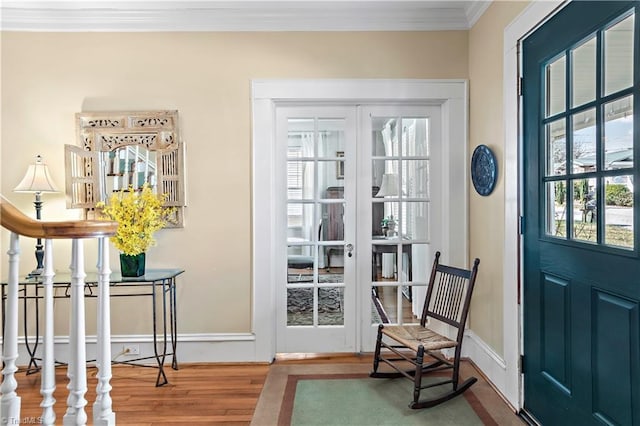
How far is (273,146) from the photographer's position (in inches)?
123

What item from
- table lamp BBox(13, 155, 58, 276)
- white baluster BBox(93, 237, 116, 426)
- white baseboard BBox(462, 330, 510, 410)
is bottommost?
white baseboard BBox(462, 330, 510, 410)

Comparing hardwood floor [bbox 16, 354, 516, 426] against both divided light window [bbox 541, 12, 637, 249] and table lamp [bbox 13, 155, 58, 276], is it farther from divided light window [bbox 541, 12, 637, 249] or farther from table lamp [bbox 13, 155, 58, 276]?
divided light window [bbox 541, 12, 637, 249]

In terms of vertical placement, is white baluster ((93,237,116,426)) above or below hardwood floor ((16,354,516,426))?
above

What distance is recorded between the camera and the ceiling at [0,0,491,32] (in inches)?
114

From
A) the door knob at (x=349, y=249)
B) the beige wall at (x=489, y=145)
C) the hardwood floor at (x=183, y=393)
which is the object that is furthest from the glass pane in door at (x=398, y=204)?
the hardwood floor at (x=183, y=393)

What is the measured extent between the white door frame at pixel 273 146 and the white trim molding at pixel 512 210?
0.63 meters

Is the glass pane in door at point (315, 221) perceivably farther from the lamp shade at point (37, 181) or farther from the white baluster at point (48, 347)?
the white baluster at point (48, 347)

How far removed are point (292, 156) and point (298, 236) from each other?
2.14ft

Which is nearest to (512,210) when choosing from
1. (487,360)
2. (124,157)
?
(487,360)

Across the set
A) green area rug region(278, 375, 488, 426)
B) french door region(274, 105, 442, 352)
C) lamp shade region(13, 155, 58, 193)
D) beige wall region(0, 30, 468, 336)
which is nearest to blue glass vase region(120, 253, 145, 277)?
beige wall region(0, 30, 468, 336)

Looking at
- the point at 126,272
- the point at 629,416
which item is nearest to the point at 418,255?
the point at 629,416

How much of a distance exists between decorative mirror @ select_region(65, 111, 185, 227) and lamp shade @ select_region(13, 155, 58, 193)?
0.16 metres

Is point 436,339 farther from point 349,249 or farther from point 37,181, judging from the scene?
point 37,181

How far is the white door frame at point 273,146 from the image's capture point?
305cm
